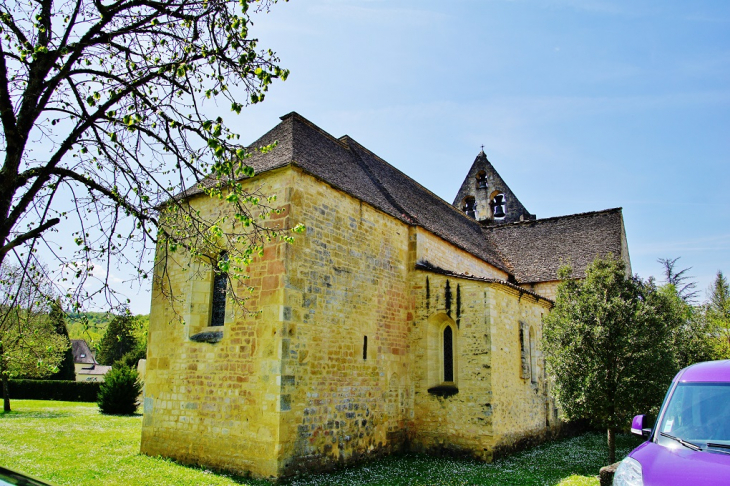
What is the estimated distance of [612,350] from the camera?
11094 millimetres

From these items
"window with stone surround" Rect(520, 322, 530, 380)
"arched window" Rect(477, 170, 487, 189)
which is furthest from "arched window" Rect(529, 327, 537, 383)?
"arched window" Rect(477, 170, 487, 189)

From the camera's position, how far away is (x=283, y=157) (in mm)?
11281

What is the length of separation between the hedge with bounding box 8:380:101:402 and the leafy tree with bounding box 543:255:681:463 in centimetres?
3189

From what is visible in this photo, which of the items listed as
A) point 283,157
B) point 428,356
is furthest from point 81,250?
point 428,356

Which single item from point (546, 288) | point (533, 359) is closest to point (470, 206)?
point (546, 288)

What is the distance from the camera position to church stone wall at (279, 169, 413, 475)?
9875 millimetres

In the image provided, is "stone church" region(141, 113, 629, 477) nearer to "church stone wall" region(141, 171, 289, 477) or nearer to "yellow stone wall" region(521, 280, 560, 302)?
"church stone wall" region(141, 171, 289, 477)

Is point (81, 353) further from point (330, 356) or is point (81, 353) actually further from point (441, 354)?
point (330, 356)

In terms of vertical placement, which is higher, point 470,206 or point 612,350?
point 470,206

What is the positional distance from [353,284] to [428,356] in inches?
132

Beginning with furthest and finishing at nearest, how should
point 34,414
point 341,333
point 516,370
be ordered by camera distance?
point 34,414 < point 516,370 < point 341,333

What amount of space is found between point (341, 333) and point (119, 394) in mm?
16078

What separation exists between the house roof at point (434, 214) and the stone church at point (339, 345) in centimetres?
10

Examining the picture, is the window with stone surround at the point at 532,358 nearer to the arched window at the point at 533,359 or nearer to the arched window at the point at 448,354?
the arched window at the point at 533,359
